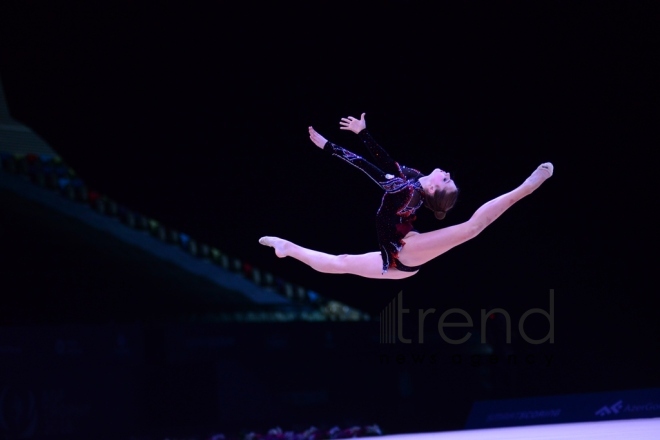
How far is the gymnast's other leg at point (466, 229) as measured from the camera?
4414 mm

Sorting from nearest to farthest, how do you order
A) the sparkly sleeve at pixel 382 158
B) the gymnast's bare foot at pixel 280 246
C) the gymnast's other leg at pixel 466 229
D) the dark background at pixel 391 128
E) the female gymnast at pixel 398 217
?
the gymnast's other leg at pixel 466 229, the female gymnast at pixel 398 217, the sparkly sleeve at pixel 382 158, the gymnast's bare foot at pixel 280 246, the dark background at pixel 391 128

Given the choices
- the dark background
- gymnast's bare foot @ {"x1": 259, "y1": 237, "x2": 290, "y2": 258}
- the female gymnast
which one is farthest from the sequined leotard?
the dark background

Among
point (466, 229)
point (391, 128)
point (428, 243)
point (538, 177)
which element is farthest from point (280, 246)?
point (391, 128)

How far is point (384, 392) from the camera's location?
261 inches

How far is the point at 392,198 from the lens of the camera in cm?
476

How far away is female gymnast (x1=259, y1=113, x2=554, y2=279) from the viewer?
15.2 feet

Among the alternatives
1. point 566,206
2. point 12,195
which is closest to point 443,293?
point 566,206

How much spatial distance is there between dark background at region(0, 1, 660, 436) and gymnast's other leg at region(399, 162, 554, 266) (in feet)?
6.44

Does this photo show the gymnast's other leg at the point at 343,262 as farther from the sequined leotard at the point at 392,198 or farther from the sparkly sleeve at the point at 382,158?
the sparkly sleeve at the point at 382,158

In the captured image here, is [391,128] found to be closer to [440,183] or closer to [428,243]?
[440,183]

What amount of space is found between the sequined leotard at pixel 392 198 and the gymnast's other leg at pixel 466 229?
A: 0.26 feet

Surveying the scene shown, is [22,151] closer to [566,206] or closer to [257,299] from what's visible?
[257,299]

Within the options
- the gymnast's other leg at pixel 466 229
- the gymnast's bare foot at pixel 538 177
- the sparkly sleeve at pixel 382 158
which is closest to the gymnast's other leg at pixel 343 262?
the gymnast's other leg at pixel 466 229

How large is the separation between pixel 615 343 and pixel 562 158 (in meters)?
1.93
